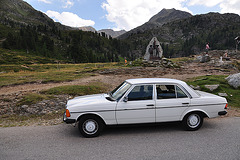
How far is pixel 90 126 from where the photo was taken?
16.2 ft

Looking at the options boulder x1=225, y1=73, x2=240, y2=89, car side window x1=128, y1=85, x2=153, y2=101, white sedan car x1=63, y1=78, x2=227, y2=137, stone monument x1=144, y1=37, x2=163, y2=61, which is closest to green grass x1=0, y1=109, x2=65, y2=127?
white sedan car x1=63, y1=78, x2=227, y2=137

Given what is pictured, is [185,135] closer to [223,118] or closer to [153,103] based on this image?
[153,103]

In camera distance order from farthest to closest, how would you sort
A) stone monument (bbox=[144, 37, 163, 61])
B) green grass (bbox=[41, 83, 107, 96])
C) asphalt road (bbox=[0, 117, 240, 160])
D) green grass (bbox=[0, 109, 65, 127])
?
stone monument (bbox=[144, 37, 163, 61]) → green grass (bbox=[41, 83, 107, 96]) → green grass (bbox=[0, 109, 65, 127]) → asphalt road (bbox=[0, 117, 240, 160])

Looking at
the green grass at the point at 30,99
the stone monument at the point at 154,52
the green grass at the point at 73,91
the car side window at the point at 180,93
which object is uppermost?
the stone monument at the point at 154,52

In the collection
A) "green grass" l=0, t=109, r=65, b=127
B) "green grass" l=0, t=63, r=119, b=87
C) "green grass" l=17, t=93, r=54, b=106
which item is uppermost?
"green grass" l=0, t=63, r=119, b=87

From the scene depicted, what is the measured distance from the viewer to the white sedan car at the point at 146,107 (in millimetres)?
4910

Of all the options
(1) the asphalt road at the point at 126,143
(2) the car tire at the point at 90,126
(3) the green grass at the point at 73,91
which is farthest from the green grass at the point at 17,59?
(2) the car tire at the point at 90,126

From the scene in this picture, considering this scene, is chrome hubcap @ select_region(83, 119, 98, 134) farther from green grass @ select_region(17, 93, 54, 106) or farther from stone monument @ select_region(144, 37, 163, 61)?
stone monument @ select_region(144, 37, 163, 61)

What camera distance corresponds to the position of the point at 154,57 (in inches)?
1441

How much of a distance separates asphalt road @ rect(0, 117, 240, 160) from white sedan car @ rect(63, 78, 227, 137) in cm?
44

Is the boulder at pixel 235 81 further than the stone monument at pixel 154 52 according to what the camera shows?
No

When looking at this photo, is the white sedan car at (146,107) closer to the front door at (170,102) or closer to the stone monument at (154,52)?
the front door at (170,102)

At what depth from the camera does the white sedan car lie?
193 inches

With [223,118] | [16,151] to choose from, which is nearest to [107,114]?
[16,151]
